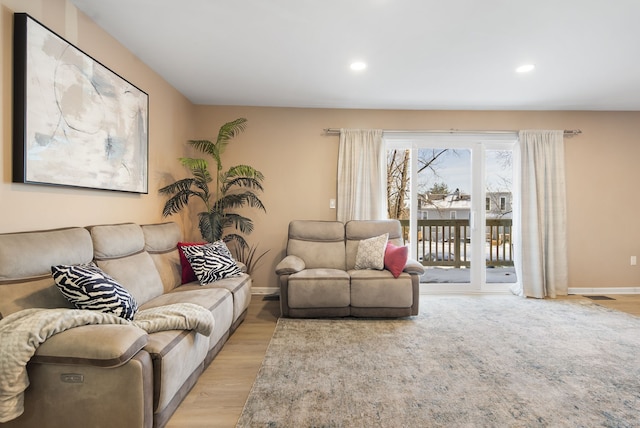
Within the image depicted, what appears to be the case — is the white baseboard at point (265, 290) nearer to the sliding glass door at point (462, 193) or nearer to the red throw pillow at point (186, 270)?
the red throw pillow at point (186, 270)

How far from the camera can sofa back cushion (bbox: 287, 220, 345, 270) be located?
3887mm

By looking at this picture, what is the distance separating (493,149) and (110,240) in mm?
4611

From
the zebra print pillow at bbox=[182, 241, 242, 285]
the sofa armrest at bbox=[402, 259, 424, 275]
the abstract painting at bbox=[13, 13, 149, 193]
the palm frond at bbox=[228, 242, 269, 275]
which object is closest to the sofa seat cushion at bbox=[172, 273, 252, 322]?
the zebra print pillow at bbox=[182, 241, 242, 285]

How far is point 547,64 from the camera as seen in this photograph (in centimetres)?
304

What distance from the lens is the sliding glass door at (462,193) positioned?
4.46m

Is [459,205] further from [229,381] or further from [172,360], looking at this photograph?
[172,360]

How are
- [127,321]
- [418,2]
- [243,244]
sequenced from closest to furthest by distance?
1. [127,321]
2. [418,2]
3. [243,244]

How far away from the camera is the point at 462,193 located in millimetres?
4547

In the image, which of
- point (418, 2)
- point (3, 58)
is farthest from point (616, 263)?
point (3, 58)

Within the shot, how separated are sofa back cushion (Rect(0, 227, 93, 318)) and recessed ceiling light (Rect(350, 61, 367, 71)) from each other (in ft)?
8.70

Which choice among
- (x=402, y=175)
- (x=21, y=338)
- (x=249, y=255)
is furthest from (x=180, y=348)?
(x=402, y=175)

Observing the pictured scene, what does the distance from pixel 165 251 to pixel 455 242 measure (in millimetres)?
3861

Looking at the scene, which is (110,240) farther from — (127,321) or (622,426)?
(622,426)

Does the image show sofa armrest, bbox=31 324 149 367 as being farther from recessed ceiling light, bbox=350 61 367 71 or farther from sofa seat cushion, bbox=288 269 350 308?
recessed ceiling light, bbox=350 61 367 71
